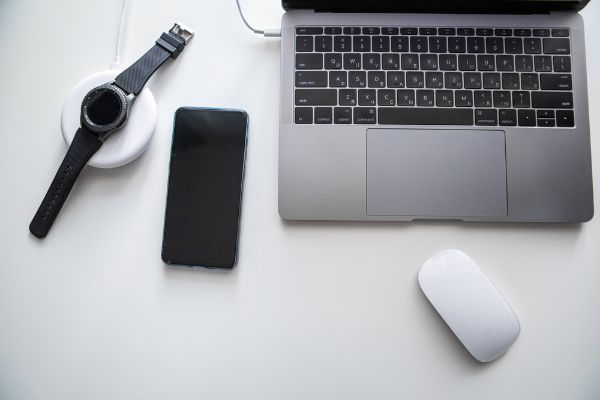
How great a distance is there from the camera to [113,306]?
56 centimetres

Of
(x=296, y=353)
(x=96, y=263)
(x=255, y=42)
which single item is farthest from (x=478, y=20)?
(x=96, y=263)

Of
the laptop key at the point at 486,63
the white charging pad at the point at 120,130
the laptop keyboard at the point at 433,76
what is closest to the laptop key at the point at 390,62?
the laptop keyboard at the point at 433,76

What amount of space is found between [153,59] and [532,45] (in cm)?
51

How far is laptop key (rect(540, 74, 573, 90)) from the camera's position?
1.80 feet

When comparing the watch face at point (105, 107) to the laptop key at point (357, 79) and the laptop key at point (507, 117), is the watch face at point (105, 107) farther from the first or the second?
the laptop key at point (507, 117)

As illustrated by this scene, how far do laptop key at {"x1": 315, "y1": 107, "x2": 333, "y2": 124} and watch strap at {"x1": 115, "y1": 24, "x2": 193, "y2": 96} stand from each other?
0.72ft

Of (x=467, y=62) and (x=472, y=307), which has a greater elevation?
(x=467, y=62)

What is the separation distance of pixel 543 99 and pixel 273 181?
14.6 inches

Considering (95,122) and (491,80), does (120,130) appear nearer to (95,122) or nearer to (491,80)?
(95,122)

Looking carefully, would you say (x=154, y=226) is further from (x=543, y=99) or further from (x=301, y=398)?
(x=543, y=99)

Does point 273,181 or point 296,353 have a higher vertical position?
point 273,181

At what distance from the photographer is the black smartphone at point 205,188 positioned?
549mm

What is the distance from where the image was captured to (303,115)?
1.79ft

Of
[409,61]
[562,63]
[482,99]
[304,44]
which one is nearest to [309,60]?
[304,44]
